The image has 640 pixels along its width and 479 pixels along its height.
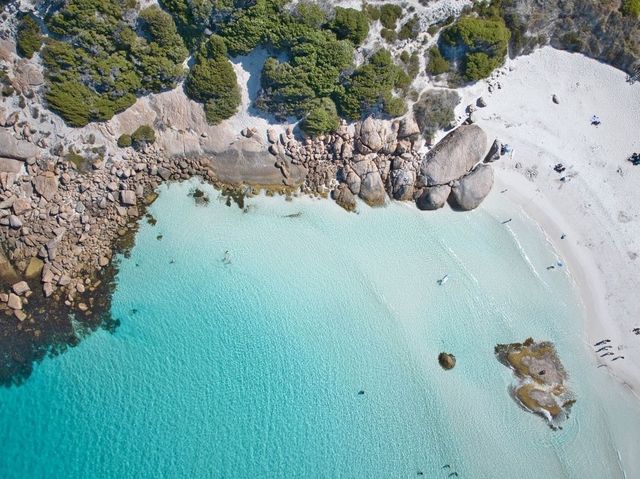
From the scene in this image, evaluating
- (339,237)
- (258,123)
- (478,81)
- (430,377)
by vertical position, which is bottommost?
(430,377)

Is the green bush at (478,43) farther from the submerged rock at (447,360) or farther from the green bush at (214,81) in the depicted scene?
the submerged rock at (447,360)

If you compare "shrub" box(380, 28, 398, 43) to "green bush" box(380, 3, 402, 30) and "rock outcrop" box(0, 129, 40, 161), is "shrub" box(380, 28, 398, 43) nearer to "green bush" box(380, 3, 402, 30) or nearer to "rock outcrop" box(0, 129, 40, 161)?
"green bush" box(380, 3, 402, 30)

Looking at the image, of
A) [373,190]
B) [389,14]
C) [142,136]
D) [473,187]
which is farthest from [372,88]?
[142,136]

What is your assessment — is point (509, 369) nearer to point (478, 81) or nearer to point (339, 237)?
point (339, 237)

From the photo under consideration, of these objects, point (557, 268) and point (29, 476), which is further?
point (557, 268)

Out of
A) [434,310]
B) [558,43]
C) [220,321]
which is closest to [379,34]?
[558,43]

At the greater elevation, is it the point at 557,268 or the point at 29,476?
the point at 557,268

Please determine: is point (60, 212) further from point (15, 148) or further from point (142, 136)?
point (142, 136)
